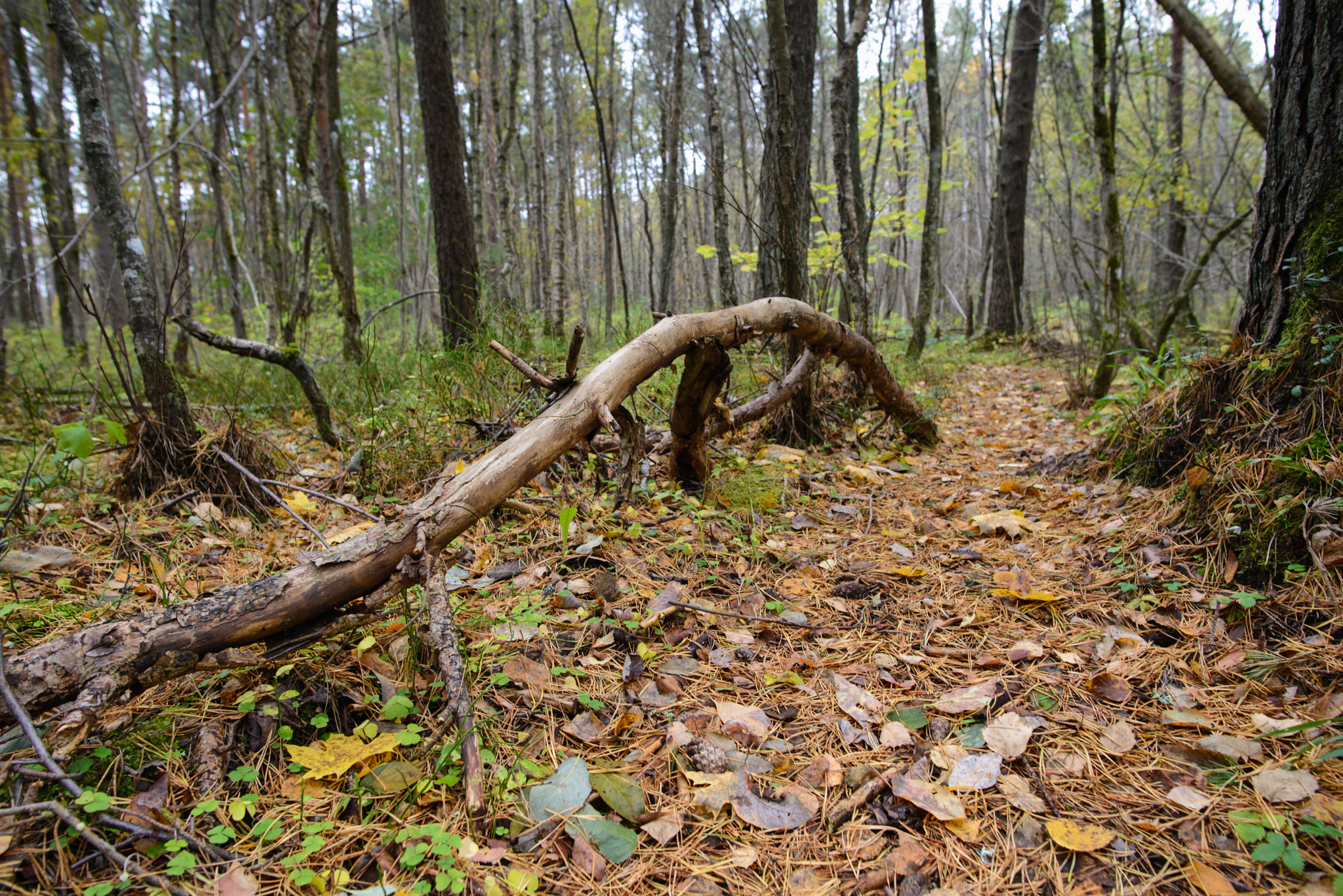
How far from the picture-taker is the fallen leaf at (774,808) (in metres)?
1.33

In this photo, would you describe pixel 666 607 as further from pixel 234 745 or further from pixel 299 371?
pixel 299 371

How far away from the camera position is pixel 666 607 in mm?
2145

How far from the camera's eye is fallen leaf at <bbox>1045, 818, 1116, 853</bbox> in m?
1.22

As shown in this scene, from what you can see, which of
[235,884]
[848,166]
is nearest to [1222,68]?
[848,166]

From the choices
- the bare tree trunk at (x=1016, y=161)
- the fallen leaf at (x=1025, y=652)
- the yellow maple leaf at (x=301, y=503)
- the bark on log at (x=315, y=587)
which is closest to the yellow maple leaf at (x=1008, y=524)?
the fallen leaf at (x=1025, y=652)

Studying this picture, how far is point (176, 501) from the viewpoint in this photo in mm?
2658

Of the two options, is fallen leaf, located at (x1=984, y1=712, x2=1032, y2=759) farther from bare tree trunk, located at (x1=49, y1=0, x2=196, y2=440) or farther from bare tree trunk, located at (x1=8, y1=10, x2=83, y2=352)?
bare tree trunk, located at (x1=8, y1=10, x2=83, y2=352)

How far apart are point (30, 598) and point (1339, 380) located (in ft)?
13.9

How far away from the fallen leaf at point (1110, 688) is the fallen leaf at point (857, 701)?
1.88 feet

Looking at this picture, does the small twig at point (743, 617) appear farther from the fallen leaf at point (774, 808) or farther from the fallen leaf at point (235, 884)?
the fallen leaf at point (235, 884)

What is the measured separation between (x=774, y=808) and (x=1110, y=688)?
102 centimetres

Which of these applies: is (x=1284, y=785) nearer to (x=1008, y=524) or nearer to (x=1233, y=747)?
(x=1233, y=747)

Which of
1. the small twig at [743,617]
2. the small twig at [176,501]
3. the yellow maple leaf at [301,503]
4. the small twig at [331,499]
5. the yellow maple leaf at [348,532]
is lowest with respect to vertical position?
Answer: the small twig at [743,617]

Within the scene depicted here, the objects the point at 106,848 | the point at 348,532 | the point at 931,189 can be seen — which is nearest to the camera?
the point at 106,848
